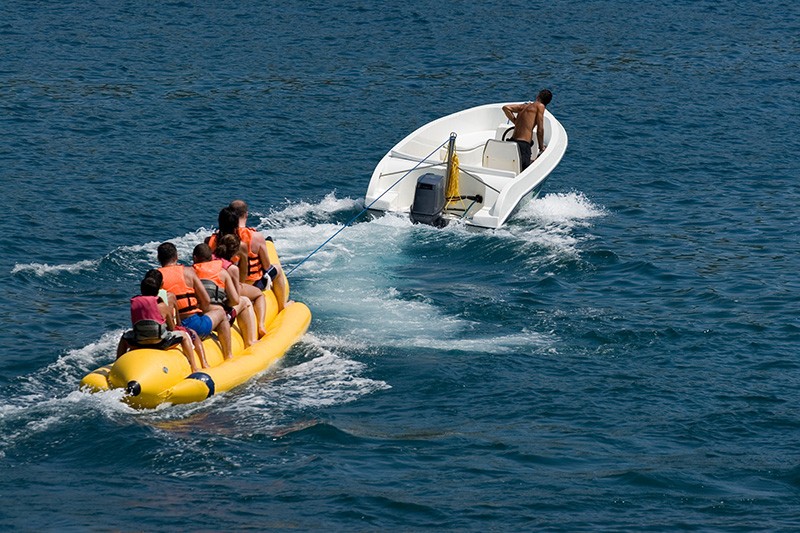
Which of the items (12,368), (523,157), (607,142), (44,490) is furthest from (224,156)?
(44,490)

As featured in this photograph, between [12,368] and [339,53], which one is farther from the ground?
[339,53]

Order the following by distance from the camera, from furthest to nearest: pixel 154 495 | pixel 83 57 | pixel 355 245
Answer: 1. pixel 83 57
2. pixel 355 245
3. pixel 154 495

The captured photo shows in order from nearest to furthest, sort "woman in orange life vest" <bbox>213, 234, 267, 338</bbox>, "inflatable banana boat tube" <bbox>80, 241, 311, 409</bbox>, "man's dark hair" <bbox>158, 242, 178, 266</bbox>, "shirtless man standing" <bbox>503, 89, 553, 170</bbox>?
"inflatable banana boat tube" <bbox>80, 241, 311, 409</bbox>, "man's dark hair" <bbox>158, 242, 178, 266</bbox>, "woman in orange life vest" <bbox>213, 234, 267, 338</bbox>, "shirtless man standing" <bbox>503, 89, 553, 170</bbox>

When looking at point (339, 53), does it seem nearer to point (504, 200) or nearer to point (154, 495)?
point (504, 200)

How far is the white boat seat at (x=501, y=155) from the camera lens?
21297 millimetres

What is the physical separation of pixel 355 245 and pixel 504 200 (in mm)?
2448

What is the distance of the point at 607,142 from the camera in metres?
26.0

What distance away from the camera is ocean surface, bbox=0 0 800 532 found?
11.8m

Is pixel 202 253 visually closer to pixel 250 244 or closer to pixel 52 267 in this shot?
pixel 250 244

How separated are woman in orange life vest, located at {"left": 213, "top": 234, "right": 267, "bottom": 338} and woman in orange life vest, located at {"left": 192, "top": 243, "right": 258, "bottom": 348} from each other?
4.6 inches

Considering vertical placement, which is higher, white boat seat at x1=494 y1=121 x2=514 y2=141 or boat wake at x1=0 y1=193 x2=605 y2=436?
white boat seat at x1=494 y1=121 x2=514 y2=141

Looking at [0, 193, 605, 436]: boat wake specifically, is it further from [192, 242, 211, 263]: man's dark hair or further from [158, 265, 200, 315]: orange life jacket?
[192, 242, 211, 263]: man's dark hair

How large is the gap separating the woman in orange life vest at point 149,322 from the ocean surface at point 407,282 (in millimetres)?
719

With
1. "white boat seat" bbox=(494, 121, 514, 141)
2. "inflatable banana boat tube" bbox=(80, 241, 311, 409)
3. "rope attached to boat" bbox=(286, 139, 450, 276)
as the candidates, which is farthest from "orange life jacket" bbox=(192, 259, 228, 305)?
"white boat seat" bbox=(494, 121, 514, 141)
